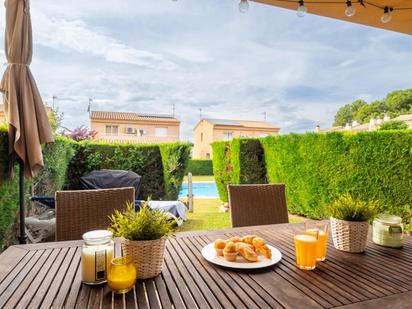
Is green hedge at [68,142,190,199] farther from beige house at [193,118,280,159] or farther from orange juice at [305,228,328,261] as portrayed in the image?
beige house at [193,118,280,159]

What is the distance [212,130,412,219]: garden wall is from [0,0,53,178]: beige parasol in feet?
9.15

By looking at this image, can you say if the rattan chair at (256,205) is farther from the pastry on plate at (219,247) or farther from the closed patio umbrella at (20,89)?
the closed patio umbrella at (20,89)

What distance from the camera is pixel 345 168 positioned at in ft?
13.7

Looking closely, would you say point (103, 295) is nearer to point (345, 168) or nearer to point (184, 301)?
point (184, 301)

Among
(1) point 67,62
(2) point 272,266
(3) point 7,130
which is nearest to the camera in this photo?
(2) point 272,266

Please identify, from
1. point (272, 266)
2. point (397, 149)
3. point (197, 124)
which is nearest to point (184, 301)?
point (272, 266)

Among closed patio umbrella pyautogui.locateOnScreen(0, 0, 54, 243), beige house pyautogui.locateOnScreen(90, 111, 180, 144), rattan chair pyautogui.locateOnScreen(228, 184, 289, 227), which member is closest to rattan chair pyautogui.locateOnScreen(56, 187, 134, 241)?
rattan chair pyautogui.locateOnScreen(228, 184, 289, 227)

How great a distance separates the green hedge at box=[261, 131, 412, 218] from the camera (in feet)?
11.7

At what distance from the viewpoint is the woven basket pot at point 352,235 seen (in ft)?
4.04

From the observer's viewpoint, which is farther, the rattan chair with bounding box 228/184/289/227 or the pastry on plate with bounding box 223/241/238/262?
the rattan chair with bounding box 228/184/289/227

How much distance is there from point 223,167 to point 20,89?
5.25m

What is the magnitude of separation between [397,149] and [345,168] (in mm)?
763

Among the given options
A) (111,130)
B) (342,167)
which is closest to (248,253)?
(342,167)

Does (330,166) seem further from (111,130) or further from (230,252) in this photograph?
(111,130)
